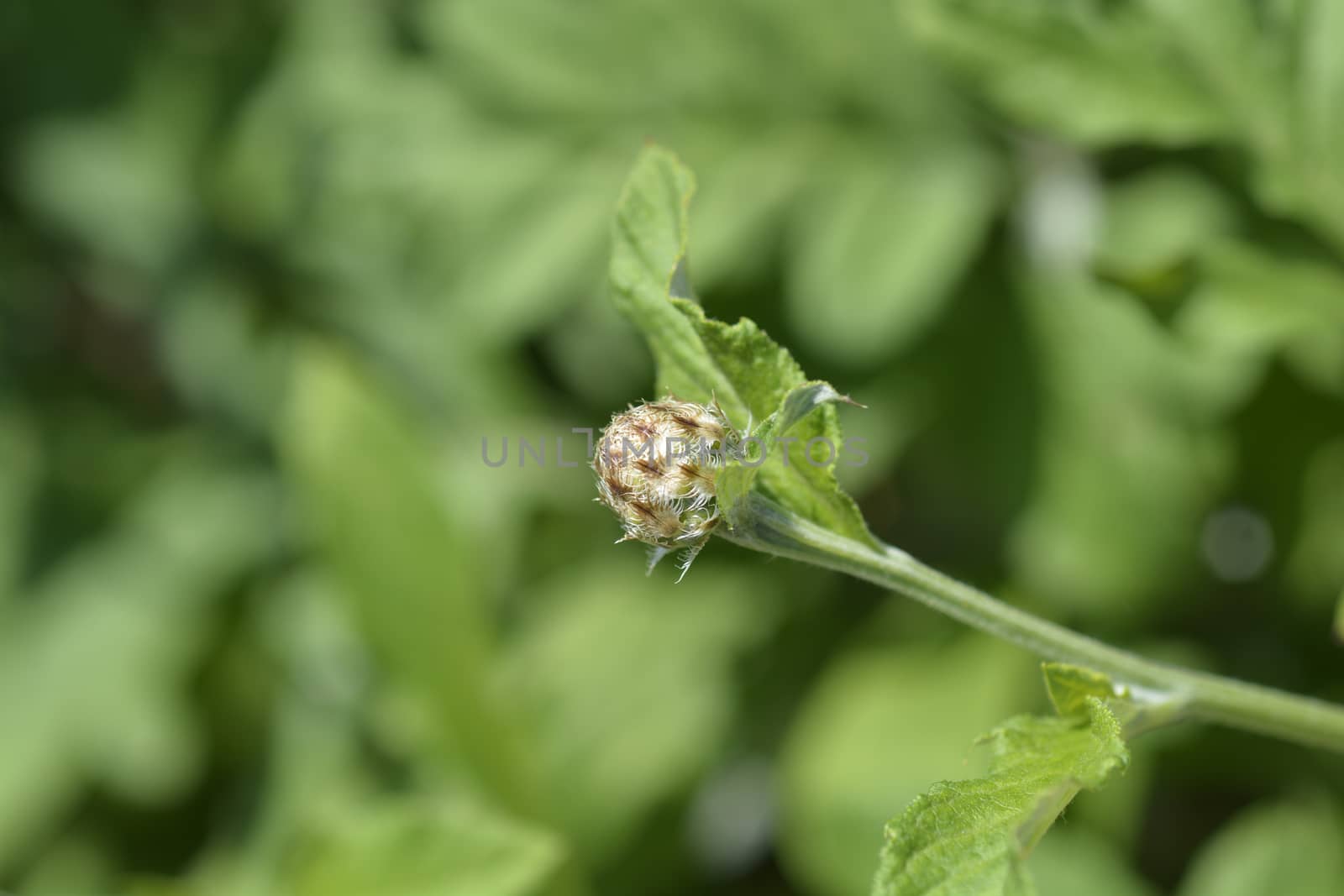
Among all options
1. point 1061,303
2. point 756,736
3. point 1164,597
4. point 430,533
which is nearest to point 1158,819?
point 1164,597

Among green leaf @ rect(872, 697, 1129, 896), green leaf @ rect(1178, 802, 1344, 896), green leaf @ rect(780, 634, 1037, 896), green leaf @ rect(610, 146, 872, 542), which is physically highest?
green leaf @ rect(610, 146, 872, 542)

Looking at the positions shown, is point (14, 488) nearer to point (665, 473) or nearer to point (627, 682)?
point (627, 682)

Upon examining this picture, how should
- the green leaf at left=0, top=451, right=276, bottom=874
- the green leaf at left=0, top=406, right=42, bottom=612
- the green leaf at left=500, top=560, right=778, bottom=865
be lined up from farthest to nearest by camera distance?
the green leaf at left=0, top=406, right=42, bottom=612 < the green leaf at left=0, top=451, right=276, bottom=874 < the green leaf at left=500, top=560, right=778, bottom=865

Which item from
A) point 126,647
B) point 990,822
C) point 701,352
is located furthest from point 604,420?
point 990,822

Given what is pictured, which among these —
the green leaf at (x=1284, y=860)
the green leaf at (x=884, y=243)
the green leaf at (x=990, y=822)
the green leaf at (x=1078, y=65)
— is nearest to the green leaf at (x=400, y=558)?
the green leaf at (x=884, y=243)

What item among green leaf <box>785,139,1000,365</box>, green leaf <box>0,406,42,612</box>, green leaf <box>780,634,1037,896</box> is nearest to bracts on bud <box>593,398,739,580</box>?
green leaf <box>785,139,1000,365</box>

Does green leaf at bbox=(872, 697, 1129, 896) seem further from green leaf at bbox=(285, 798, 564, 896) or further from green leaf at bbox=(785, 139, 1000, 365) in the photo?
green leaf at bbox=(785, 139, 1000, 365)

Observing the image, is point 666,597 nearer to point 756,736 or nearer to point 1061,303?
point 756,736

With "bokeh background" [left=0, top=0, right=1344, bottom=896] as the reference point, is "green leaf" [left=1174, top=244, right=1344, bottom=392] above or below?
above
